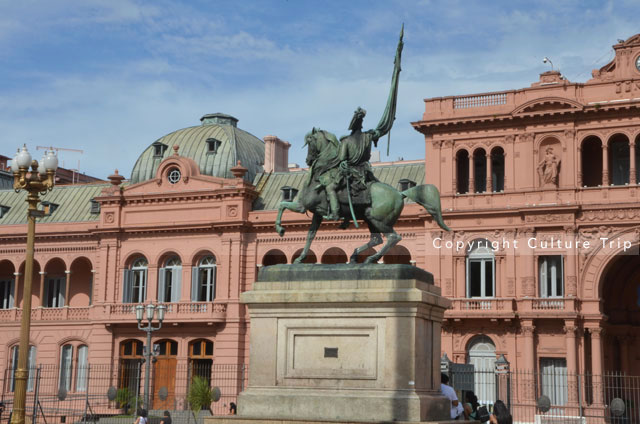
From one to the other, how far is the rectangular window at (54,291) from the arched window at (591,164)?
32010mm

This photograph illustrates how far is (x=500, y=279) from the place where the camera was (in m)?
47.6

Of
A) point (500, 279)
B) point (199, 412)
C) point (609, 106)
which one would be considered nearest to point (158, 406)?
point (199, 412)

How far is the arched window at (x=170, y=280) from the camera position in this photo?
5531 centimetres

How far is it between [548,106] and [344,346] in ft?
110

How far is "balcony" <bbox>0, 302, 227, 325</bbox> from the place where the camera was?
2088 inches

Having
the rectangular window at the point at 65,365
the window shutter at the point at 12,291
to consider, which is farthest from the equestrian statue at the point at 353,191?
the window shutter at the point at 12,291

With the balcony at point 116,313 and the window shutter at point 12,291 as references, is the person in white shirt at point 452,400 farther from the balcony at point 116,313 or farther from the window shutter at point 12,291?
the window shutter at point 12,291

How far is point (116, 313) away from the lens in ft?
182

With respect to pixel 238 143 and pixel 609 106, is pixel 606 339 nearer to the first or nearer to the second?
pixel 609 106

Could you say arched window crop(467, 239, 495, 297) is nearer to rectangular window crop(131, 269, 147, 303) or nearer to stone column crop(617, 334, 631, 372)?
stone column crop(617, 334, 631, 372)

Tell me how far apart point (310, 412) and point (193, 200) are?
132 feet

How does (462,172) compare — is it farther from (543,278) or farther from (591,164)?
(543,278)

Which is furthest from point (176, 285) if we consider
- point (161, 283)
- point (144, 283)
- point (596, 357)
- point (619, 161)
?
point (619, 161)

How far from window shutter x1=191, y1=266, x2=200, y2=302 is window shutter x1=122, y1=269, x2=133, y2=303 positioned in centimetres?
415
